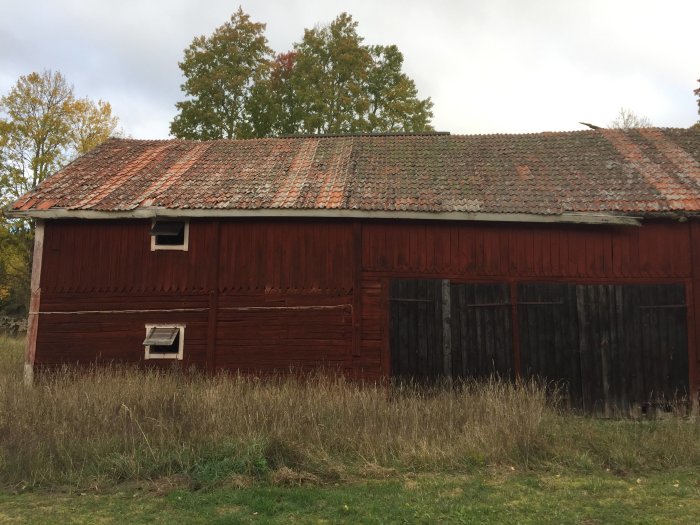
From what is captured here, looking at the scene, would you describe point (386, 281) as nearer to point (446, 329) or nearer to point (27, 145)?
point (446, 329)

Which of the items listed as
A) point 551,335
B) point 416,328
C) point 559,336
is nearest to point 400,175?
point 416,328

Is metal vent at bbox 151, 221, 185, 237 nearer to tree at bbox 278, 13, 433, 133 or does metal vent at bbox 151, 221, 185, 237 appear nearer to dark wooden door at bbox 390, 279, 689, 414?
dark wooden door at bbox 390, 279, 689, 414

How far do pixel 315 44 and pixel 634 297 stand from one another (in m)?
20.1

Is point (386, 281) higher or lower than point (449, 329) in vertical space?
A: higher

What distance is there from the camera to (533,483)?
17.4 feet

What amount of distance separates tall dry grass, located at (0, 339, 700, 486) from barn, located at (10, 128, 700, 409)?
190 cm

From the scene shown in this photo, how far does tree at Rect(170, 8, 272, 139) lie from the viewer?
23594 mm

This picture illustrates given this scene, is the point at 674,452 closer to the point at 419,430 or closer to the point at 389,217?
the point at 419,430

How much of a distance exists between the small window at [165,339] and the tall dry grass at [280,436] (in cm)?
187

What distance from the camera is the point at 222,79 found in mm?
23641

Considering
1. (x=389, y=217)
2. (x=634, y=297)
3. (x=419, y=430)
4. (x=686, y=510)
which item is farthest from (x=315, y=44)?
(x=686, y=510)

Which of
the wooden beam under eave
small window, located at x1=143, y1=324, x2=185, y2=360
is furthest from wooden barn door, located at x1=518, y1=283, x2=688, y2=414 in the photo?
the wooden beam under eave

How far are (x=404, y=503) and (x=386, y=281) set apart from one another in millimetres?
5331

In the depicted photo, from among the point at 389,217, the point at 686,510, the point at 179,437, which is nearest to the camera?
the point at 686,510
